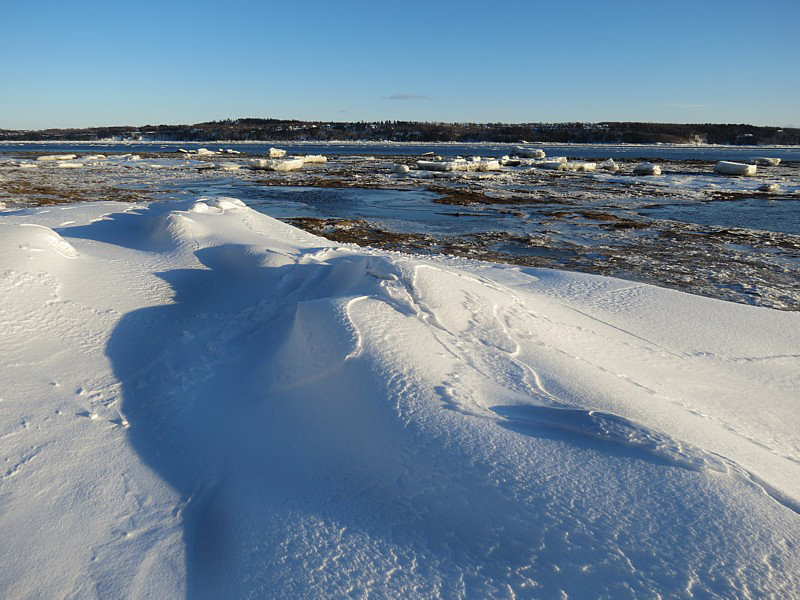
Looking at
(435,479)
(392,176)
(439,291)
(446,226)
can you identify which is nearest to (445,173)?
(392,176)

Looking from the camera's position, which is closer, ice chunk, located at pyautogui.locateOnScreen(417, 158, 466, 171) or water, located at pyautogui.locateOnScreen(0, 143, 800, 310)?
water, located at pyautogui.locateOnScreen(0, 143, 800, 310)

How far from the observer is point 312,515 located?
2.18 metres

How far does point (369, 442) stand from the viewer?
8.16 ft

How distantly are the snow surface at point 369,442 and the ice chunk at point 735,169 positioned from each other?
2974cm

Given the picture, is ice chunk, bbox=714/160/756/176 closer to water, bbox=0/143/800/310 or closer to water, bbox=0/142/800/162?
water, bbox=0/143/800/310

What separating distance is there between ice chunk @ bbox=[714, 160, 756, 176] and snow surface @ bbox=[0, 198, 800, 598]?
97.6 feet

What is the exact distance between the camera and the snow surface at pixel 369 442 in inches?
75.2

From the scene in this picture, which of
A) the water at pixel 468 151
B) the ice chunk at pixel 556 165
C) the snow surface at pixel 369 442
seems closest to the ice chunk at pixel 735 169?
the ice chunk at pixel 556 165

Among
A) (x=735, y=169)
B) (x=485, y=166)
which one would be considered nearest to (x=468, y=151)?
(x=485, y=166)

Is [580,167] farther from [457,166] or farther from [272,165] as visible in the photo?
[272,165]

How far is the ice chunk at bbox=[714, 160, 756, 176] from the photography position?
2817cm

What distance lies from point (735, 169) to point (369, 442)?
3362 centimetres

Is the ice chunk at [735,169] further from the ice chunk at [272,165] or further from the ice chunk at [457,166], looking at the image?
the ice chunk at [272,165]

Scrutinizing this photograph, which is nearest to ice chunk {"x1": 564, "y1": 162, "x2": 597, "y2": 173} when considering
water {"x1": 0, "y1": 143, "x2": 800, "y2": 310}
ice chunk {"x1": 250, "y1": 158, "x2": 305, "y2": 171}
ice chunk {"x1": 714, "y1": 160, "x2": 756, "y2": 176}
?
water {"x1": 0, "y1": 143, "x2": 800, "y2": 310}
